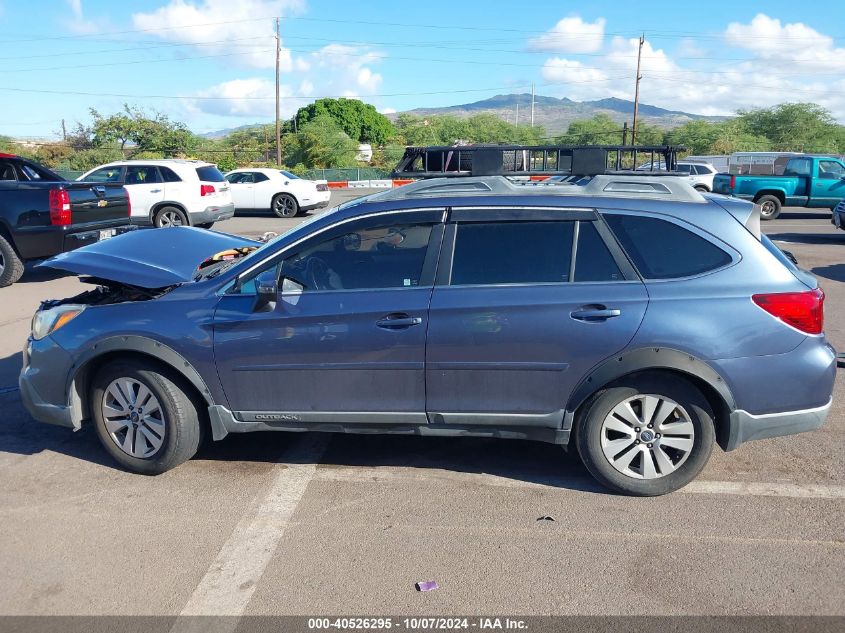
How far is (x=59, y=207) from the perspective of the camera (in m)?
10.5

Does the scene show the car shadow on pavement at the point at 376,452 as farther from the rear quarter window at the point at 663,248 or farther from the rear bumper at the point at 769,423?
the rear quarter window at the point at 663,248

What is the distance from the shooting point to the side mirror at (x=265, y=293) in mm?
4238

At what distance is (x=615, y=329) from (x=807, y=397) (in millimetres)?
1126

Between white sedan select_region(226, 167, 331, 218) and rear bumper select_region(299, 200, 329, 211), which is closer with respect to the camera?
white sedan select_region(226, 167, 331, 218)

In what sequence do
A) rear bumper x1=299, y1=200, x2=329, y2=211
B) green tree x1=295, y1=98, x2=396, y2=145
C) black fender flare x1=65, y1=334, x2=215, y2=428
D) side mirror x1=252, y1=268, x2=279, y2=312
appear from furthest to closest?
green tree x1=295, y1=98, x2=396, y2=145
rear bumper x1=299, y1=200, x2=329, y2=211
black fender flare x1=65, y1=334, x2=215, y2=428
side mirror x1=252, y1=268, x2=279, y2=312

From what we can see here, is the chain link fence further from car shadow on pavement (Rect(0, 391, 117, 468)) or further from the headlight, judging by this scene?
the headlight

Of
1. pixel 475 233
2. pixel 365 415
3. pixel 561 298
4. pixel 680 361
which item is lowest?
pixel 365 415

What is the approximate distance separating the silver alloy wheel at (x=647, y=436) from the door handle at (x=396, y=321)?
123 cm

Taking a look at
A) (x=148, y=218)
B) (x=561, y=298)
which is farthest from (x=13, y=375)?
(x=148, y=218)

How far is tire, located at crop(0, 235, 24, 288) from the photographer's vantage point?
34.1 ft

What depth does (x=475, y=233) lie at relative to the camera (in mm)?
4305

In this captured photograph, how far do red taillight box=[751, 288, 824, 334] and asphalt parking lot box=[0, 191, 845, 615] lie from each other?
0.39 m

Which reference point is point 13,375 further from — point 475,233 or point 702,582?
point 702,582

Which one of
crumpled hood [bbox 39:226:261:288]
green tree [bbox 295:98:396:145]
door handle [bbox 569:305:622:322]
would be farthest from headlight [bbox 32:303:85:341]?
green tree [bbox 295:98:396:145]
